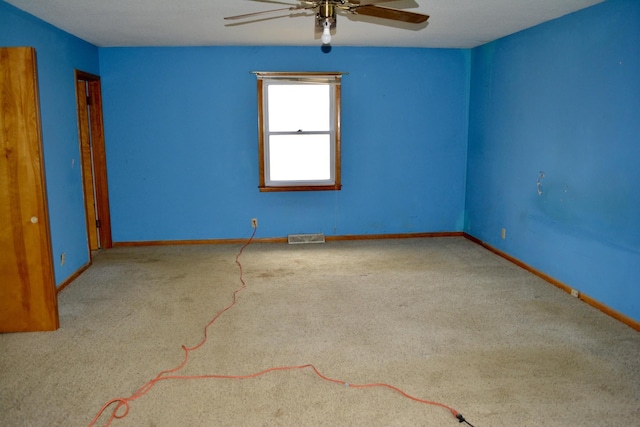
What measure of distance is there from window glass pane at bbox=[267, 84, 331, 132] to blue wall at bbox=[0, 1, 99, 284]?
2.03m

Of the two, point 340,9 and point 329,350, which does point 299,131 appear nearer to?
point 340,9

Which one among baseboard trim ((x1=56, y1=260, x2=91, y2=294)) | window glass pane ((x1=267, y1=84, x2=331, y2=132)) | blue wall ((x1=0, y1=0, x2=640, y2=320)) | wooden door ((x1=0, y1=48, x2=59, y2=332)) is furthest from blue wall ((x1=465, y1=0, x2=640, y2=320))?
baseboard trim ((x1=56, y1=260, x2=91, y2=294))

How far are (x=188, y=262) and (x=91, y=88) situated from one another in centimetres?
224

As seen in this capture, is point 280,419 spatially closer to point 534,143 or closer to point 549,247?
point 549,247

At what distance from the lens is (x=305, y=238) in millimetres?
5656

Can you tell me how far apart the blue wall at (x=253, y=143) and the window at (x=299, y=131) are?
6.6 inches

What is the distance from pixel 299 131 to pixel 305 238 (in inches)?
50.5

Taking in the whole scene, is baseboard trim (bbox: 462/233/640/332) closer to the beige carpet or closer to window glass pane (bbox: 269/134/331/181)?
the beige carpet

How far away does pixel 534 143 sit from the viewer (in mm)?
4410

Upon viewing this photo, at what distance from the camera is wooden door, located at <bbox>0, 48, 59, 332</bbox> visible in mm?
3002

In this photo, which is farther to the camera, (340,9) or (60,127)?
(60,127)

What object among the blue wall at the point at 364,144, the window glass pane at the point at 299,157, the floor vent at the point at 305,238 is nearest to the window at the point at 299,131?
the window glass pane at the point at 299,157

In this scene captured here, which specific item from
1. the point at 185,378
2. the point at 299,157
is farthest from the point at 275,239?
the point at 185,378

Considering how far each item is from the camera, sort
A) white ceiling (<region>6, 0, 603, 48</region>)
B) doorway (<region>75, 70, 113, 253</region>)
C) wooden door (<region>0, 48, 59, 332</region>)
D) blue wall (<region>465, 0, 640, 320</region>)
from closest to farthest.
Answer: wooden door (<region>0, 48, 59, 332</region>) < blue wall (<region>465, 0, 640, 320</region>) < white ceiling (<region>6, 0, 603, 48</region>) < doorway (<region>75, 70, 113, 253</region>)
